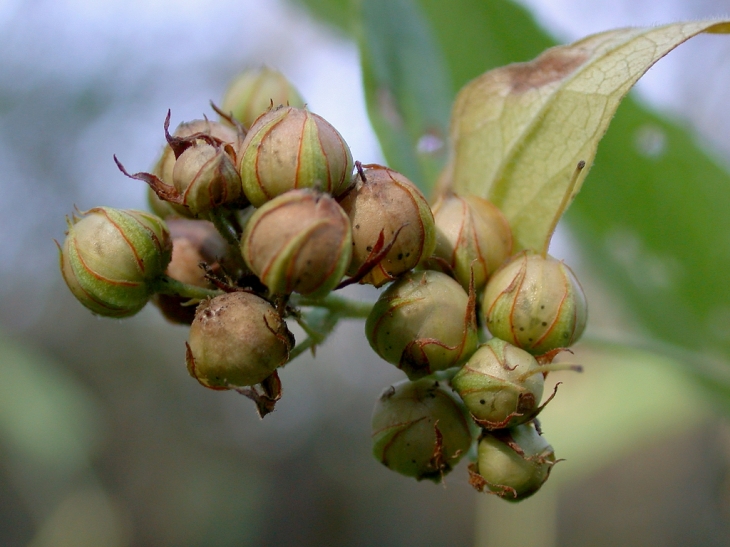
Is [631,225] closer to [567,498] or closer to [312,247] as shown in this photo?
[312,247]

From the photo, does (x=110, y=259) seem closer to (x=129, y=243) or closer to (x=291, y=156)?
(x=129, y=243)

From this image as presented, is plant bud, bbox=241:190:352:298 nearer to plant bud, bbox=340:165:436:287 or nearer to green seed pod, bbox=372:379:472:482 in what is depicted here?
plant bud, bbox=340:165:436:287

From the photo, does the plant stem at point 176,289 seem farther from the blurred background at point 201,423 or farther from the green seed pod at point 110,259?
the blurred background at point 201,423

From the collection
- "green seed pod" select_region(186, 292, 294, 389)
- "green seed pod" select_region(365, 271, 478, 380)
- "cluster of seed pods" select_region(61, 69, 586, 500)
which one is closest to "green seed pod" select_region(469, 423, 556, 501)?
"cluster of seed pods" select_region(61, 69, 586, 500)

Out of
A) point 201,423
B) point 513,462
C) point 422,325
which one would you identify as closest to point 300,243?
point 422,325

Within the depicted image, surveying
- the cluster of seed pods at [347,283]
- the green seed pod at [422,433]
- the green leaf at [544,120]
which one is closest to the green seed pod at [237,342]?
the cluster of seed pods at [347,283]

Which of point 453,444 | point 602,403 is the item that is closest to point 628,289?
point 602,403
